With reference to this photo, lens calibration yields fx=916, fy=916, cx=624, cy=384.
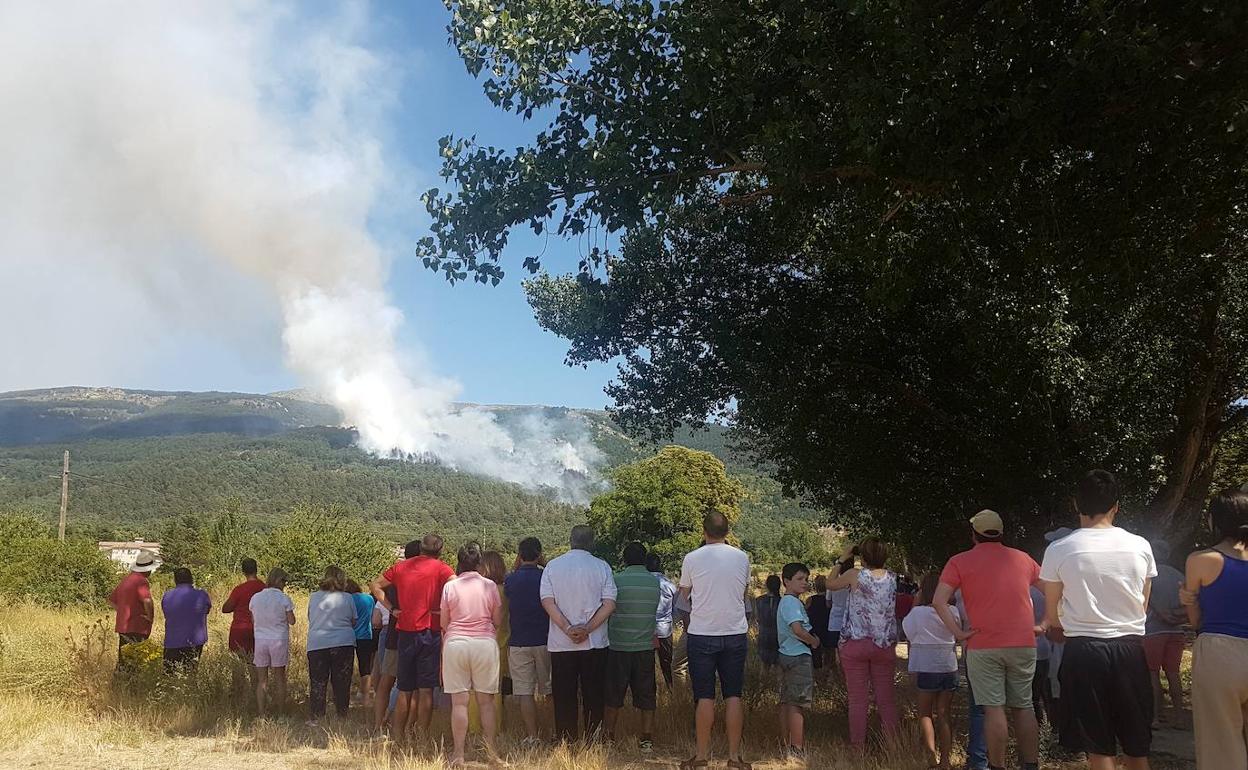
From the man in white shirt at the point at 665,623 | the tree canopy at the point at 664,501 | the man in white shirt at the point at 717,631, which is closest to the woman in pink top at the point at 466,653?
the man in white shirt at the point at 717,631

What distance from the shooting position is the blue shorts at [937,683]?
25.8 feet

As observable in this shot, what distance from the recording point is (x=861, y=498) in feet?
53.1

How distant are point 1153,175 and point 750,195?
3.47 metres

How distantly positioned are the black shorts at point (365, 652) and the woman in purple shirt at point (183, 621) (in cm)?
183

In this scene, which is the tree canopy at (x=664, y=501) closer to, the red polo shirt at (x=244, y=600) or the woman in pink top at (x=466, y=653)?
the red polo shirt at (x=244, y=600)

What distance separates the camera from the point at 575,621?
823 centimetres

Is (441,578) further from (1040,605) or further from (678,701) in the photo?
(1040,605)

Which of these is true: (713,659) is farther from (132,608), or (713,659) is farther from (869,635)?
(132,608)

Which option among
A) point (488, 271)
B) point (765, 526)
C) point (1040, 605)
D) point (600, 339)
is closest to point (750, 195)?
point (488, 271)

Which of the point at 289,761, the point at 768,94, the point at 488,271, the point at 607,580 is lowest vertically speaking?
the point at 289,761

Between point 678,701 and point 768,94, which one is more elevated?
point 768,94

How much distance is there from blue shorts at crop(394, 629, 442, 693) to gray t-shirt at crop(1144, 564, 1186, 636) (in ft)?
23.7

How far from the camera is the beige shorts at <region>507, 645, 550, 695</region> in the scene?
8711mm

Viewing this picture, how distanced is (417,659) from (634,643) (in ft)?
6.63
